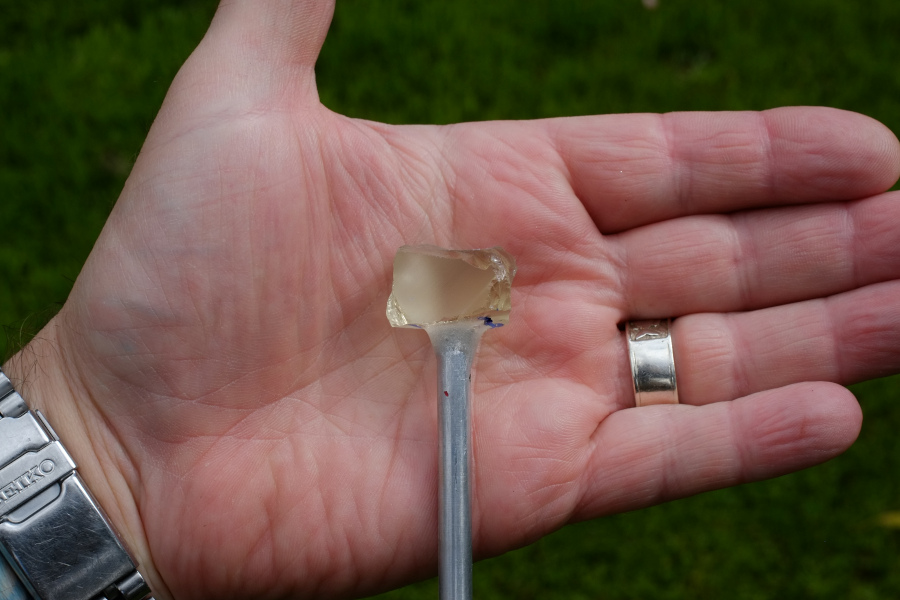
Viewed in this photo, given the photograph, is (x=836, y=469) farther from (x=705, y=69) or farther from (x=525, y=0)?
(x=525, y=0)

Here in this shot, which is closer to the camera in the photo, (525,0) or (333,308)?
(333,308)

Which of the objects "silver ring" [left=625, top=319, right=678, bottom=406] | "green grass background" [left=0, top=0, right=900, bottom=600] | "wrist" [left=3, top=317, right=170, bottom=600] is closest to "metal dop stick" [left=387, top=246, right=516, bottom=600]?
"silver ring" [left=625, top=319, right=678, bottom=406]

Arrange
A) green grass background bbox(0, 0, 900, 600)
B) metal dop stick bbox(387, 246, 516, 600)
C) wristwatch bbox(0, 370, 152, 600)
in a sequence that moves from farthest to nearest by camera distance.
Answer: green grass background bbox(0, 0, 900, 600) → metal dop stick bbox(387, 246, 516, 600) → wristwatch bbox(0, 370, 152, 600)

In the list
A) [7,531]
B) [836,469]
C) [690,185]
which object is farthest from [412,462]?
[836,469]

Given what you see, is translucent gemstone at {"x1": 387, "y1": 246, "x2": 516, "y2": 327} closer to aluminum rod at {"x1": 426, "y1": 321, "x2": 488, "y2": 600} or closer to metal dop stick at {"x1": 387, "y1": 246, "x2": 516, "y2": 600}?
metal dop stick at {"x1": 387, "y1": 246, "x2": 516, "y2": 600}

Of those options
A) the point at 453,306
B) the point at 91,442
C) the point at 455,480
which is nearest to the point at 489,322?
the point at 453,306

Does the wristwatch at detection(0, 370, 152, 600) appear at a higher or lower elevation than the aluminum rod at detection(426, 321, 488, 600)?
higher

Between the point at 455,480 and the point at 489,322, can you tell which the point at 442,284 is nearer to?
the point at 489,322
